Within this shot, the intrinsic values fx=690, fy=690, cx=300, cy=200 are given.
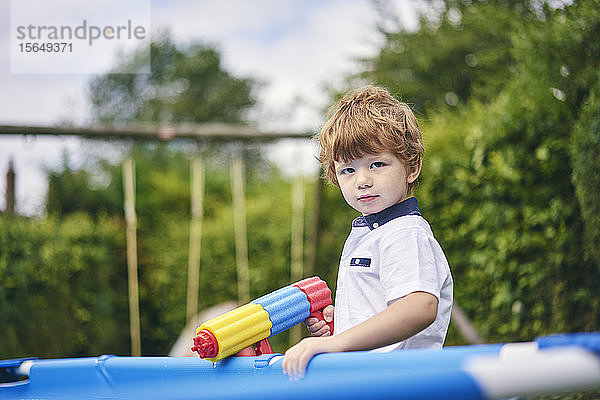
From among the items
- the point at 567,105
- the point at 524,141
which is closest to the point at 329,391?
the point at 567,105

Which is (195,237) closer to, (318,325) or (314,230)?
(314,230)

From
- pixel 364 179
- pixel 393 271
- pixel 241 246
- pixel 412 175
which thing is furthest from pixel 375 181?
pixel 241 246

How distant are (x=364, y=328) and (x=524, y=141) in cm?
255

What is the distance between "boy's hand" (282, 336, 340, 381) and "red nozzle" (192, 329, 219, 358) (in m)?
0.23

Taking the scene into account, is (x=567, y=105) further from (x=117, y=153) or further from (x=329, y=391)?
(x=117, y=153)

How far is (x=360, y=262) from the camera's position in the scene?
5.27ft

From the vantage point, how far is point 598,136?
112 inches

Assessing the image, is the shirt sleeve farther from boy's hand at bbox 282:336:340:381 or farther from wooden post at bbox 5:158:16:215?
wooden post at bbox 5:158:16:215

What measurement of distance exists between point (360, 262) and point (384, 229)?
0.09 m

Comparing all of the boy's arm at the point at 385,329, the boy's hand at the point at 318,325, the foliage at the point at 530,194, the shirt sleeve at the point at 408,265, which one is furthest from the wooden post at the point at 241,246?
the boy's arm at the point at 385,329

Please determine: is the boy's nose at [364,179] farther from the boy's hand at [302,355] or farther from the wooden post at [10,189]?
the wooden post at [10,189]

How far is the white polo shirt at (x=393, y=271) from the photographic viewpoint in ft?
4.74

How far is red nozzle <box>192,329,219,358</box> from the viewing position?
4.99 ft

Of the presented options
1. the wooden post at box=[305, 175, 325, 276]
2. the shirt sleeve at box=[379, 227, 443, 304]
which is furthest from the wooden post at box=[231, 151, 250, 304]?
the shirt sleeve at box=[379, 227, 443, 304]
